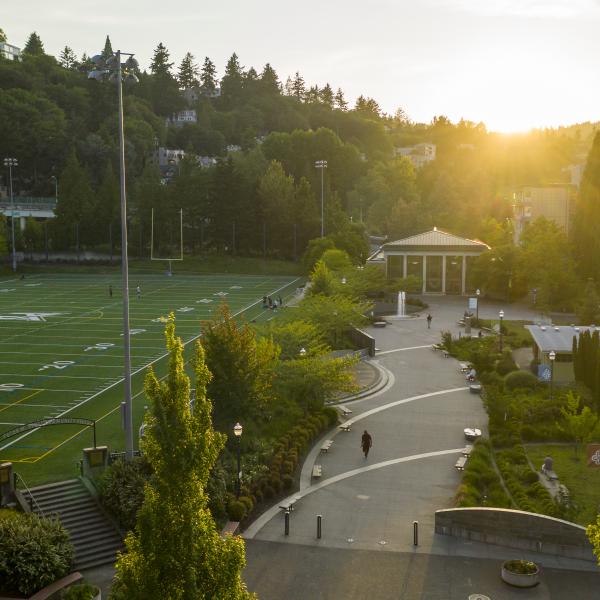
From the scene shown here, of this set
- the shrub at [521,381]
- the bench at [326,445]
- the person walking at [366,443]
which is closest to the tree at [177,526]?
the person walking at [366,443]

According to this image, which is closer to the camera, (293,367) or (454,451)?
(454,451)

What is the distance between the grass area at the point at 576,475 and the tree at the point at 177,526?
15299mm

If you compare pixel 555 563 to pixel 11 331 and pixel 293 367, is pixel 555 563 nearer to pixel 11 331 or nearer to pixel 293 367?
pixel 293 367

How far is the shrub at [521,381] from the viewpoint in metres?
38.6

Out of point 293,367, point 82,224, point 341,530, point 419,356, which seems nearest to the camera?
point 341,530

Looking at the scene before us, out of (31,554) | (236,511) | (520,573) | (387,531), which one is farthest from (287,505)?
(31,554)

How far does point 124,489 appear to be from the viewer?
23172 mm

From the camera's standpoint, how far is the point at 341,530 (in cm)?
2297

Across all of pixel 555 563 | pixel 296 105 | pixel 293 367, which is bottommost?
pixel 555 563

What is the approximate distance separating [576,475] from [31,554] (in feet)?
61.4

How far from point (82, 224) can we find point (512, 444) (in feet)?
283

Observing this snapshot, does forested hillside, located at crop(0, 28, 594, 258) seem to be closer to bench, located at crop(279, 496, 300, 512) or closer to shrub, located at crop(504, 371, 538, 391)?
shrub, located at crop(504, 371, 538, 391)

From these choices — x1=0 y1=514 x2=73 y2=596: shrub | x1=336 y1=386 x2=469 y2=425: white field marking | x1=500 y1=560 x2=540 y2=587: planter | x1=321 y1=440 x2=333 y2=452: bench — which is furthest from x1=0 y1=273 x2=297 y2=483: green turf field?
x1=500 y1=560 x2=540 y2=587: planter

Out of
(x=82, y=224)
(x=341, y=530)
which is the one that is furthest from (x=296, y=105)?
(x=341, y=530)
